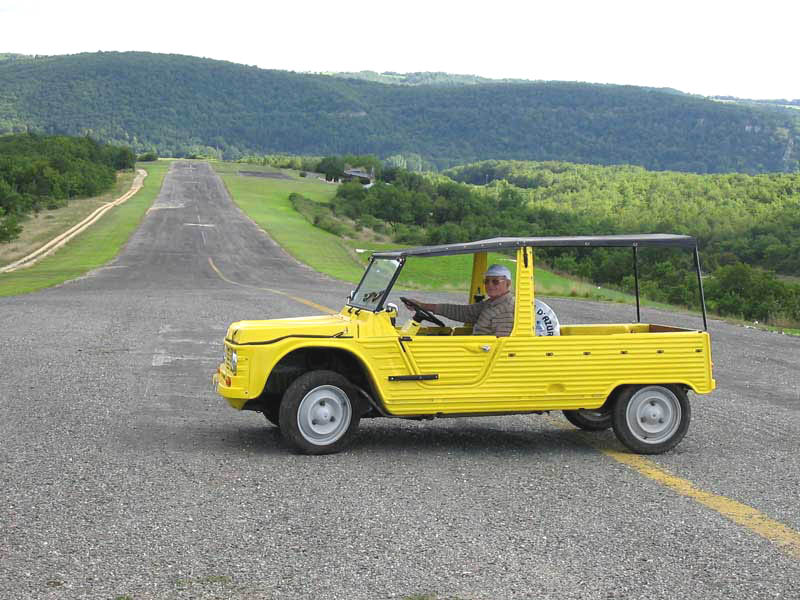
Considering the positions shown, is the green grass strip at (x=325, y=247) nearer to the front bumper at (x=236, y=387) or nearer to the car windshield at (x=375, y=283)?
the car windshield at (x=375, y=283)

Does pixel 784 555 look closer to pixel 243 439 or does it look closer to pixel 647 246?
pixel 647 246

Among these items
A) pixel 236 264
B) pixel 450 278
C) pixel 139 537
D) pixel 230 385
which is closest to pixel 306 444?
pixel 230 385

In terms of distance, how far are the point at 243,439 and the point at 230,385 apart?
0.80 metres

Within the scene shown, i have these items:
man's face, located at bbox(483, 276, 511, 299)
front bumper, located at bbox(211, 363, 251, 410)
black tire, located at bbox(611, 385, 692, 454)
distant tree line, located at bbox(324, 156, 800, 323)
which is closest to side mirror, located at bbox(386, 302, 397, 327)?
man's face, located at bbox(483, 276, 511, 299)

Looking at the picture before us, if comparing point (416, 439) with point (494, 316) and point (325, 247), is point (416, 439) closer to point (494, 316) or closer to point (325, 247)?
point (494, 316)

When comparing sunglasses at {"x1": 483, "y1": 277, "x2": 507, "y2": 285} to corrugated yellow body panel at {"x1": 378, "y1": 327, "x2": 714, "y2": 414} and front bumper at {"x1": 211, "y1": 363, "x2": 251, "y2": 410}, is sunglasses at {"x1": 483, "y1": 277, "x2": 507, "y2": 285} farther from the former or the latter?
front bumper at {"x1": 211, "y1": 363, "x2": 251, "y2": 410}

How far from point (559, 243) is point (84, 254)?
138 ft

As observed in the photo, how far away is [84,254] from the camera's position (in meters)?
47.1

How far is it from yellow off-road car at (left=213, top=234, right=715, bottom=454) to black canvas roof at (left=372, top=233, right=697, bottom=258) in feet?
0.04

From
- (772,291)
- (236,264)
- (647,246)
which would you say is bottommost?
(772,291)

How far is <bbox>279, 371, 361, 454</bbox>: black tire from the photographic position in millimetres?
7875

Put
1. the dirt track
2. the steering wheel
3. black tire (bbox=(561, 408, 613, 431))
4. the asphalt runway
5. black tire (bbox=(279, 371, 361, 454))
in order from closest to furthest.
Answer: the asphalt runway → black tire (bbox=(279, 371, 361, 454)) → the steering wheel → black tire (bbox=(561, 408, 613, 431)) → the dirt track

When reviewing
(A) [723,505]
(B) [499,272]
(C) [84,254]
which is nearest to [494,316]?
(B) [499,272]

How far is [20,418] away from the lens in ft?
30.9
